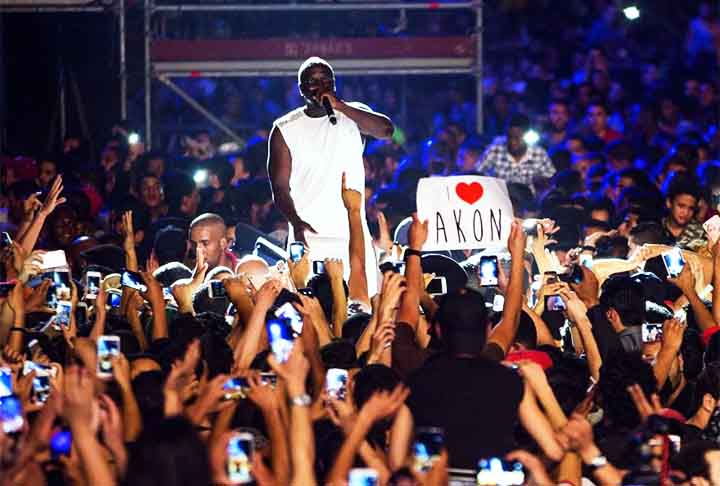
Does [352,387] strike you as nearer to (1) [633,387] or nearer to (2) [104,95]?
(1) [633,387]

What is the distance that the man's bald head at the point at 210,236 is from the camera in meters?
12.0

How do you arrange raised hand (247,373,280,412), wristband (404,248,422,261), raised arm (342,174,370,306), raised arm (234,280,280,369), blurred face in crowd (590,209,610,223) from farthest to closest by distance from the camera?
1. blurred face in crowd (590,209,610,223)
2. raised arm (342,174,370,306)
3. wristband (404,248,422,261)
4. raised arm (234,280,280,369)
5. raised hand (247,373,280,412)

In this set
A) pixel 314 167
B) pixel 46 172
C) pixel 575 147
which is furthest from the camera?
pixel 575 147

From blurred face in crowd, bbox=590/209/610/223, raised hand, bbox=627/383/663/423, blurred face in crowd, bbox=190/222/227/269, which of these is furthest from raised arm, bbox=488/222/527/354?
blurred face in crowd, bbox=590/209/610/223

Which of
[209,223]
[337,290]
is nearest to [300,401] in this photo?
[337,290]

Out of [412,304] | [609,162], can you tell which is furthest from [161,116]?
[412,304]

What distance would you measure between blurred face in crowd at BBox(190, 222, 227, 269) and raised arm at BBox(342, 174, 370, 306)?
2.27 meters

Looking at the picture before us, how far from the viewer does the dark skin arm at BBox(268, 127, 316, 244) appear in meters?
11.3

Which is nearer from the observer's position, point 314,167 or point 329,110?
point 329,110

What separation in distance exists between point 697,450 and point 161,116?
11900 mm

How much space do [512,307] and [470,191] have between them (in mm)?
3218

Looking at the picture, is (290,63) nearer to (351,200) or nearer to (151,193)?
(151,193)

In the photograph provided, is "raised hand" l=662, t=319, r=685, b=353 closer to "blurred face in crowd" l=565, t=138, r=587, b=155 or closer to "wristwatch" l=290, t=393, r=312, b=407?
"wristwatch" l=290, t=393, r=312, b=407

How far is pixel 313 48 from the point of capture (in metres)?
15.8
